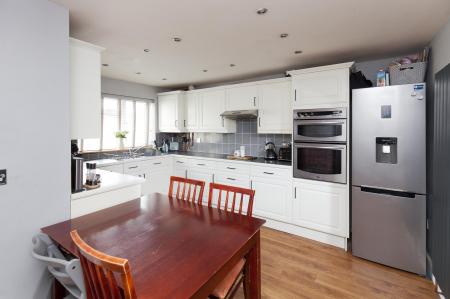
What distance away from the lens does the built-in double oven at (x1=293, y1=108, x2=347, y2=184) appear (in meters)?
2.70

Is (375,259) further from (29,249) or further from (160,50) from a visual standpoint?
(160,50)

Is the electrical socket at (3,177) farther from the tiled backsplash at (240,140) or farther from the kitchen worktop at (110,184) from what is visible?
the tiled backsplash at (240,140)

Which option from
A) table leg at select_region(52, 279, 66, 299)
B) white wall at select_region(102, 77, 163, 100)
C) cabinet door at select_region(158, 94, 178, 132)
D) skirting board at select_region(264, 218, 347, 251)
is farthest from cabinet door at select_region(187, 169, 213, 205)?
table leg at select_region(52, 279, 66, 299)

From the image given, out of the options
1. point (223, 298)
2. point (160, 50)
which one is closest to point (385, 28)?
point (160, 50)

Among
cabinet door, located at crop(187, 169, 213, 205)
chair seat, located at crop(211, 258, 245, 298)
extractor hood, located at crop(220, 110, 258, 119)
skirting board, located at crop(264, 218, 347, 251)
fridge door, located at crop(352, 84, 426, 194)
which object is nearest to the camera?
chair seat, located at crop(211, 258, 245, 298)

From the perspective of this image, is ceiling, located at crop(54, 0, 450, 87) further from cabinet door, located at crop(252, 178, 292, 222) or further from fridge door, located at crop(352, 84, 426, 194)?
cabinet door, located at crop(252, 178, 292, 222)

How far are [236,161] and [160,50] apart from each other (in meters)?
1.93

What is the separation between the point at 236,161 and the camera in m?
3.64

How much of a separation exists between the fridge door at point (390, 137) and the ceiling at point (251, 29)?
59cm

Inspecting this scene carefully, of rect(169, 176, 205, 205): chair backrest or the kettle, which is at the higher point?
the kettle

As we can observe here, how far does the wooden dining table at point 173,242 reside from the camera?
1.01m

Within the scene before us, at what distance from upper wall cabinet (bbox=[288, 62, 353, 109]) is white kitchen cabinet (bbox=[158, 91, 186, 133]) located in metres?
2.43

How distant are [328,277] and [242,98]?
9.03 ft

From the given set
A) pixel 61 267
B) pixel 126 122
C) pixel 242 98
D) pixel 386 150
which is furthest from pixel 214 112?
pixel 61 267
